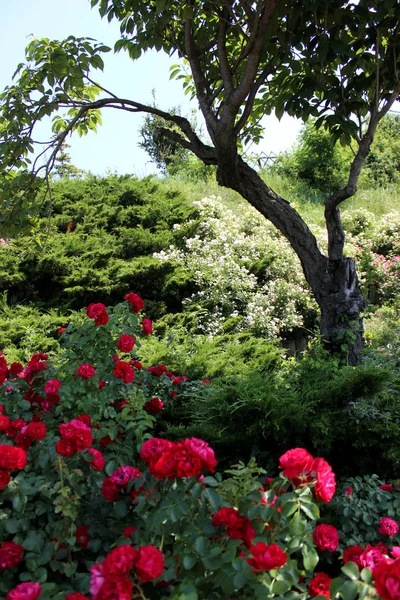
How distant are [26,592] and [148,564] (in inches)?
13.1

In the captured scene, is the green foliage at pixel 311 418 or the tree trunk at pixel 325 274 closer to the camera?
the green foliage at pixel 311 418

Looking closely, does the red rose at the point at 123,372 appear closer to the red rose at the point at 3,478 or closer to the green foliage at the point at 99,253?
the red rose at the point at 3,478

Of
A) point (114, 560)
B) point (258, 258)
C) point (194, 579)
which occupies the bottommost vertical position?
point (194, 579)

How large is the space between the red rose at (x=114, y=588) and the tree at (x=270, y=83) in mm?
3082

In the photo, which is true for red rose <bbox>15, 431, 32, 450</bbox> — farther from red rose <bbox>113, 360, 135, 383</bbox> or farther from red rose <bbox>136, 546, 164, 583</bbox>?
red rose <bbox>136, 546, 164, 583</bbox>

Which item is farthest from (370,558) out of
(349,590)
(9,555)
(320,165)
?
(320,165)

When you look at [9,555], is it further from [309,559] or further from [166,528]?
[309,559]

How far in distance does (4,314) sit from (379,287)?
17.3 ft

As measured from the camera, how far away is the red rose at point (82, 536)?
1656mm

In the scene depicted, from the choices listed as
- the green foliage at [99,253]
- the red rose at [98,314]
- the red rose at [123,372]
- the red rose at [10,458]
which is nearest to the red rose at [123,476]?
the red rose at [10,458]

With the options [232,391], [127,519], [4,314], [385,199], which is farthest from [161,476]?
[385,199]

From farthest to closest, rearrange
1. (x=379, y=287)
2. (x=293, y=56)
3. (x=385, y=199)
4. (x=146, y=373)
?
(x=385, y=199), (x=379, y=287), (x=293, y=56), (x=146, y=373)

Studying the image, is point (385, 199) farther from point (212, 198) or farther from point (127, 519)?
point (127, 519)

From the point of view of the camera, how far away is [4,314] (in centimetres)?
559
